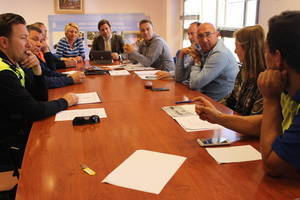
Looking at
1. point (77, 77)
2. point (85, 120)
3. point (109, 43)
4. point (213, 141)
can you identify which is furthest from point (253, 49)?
point (109, 43)

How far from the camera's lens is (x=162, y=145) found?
1.40 meters

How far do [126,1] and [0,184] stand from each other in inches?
222

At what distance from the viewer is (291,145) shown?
993 mm

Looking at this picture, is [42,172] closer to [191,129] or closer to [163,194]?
[163,194]

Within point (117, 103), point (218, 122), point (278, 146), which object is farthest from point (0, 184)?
point (278, 146)

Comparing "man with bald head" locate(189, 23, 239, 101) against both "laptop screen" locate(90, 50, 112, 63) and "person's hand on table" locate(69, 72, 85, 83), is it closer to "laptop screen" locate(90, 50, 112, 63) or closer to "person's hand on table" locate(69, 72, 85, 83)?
"person's hand on table" locate(69, 72, 85, 83)

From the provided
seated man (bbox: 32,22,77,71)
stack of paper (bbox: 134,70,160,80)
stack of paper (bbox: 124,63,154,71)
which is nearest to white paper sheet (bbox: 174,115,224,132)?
stack of paper (bbox: 134,70,160,80)

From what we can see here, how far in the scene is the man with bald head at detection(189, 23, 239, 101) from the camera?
249cm

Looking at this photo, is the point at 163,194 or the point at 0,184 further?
the point at 0,184

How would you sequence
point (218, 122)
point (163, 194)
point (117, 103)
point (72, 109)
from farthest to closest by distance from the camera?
1. point (117, 103)
2. point (72, 109)
3. point (218, 122)
4. point (163, 194)

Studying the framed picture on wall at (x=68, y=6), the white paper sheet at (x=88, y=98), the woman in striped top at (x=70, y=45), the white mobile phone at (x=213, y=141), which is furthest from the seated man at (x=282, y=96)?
the framed picture on wall at (x=68, y=6)

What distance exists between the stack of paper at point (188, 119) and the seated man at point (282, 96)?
47cm

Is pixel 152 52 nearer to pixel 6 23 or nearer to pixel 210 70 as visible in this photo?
pixel 210 70

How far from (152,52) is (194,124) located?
7.65 feet
